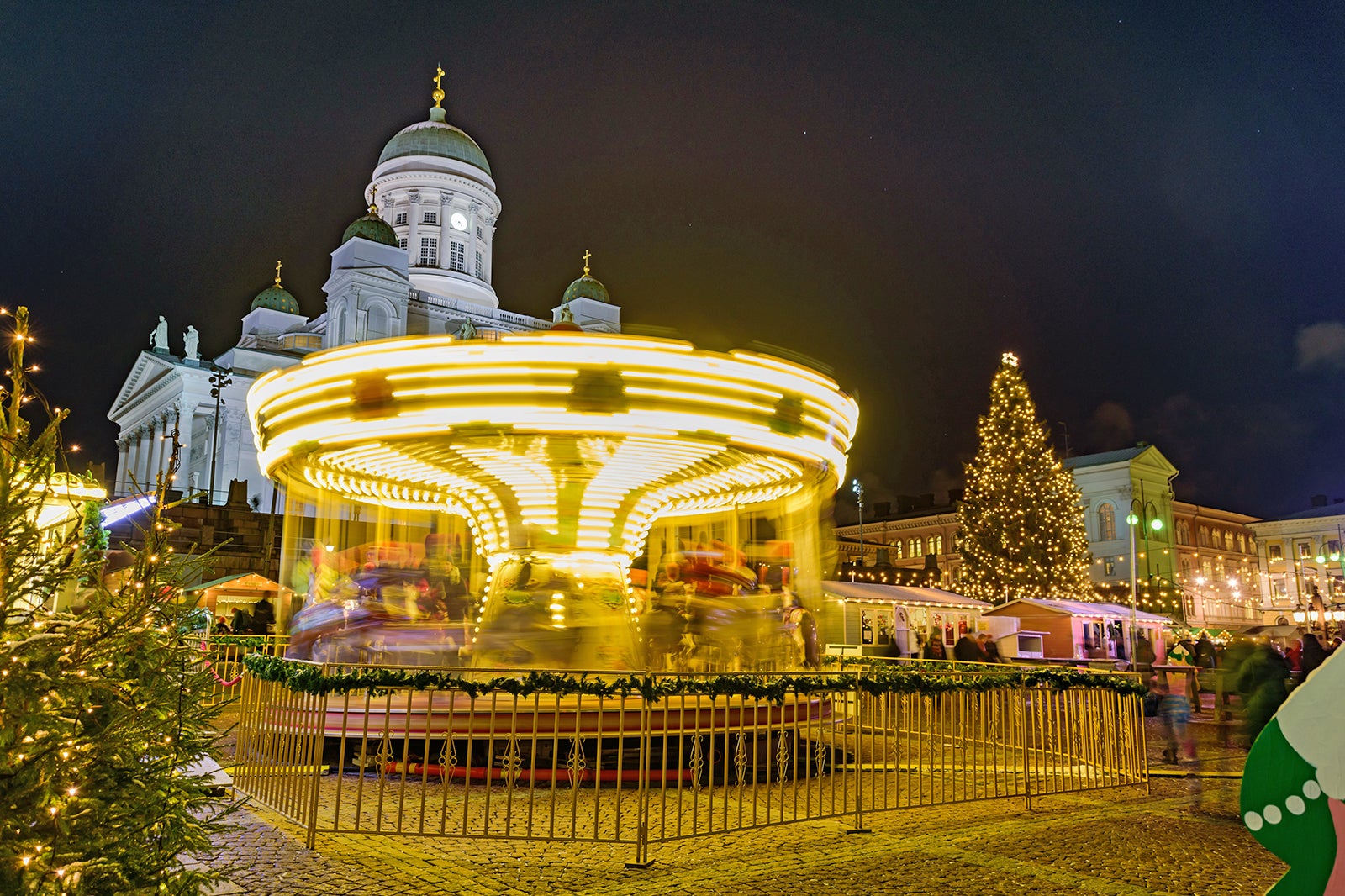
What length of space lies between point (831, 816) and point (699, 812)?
3.41 ft

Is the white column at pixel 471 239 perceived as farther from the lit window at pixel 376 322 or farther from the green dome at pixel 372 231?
the lit window at pixel 376 322

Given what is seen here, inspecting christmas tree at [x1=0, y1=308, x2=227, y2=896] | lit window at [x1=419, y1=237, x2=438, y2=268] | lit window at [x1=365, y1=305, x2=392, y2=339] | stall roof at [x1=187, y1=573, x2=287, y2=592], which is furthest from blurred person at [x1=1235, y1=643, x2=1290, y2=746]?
lit window at [x1=419, y1=237, x2=438, y2=268]

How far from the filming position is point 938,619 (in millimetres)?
31203

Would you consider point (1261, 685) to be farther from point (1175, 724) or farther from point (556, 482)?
point (1175, 724)

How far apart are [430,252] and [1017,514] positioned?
42.6 m

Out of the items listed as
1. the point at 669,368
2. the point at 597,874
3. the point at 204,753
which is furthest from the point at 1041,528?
the point at 204,753

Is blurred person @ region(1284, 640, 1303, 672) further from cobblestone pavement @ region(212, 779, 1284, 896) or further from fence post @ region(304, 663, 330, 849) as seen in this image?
fence post @ region(304, 663, 330, 849)

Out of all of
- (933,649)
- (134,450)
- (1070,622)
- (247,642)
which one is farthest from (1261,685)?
(134,450)

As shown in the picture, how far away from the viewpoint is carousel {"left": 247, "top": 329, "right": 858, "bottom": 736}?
347 inches

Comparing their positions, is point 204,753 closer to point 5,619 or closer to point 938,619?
point 5,619

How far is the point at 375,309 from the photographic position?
176 feet

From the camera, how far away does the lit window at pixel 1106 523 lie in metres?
63.2

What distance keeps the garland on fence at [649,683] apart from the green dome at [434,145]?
6027 centimetres

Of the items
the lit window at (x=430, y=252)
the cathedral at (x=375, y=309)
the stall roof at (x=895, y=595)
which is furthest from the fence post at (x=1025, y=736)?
the lit window at (x=430, y=252)
